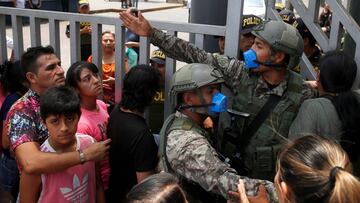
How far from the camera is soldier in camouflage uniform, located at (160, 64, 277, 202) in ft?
6.50

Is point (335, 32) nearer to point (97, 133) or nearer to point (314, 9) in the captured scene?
point (314, 9)

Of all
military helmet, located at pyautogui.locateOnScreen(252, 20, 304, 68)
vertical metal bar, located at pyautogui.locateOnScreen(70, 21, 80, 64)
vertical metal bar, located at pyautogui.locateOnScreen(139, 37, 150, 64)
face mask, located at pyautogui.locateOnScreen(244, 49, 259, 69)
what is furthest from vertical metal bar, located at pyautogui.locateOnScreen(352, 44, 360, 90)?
vertical metal bar, located at pyautogui.locateOnScreen(70, 21, 80, 64)

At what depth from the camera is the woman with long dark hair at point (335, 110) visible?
2.20 m

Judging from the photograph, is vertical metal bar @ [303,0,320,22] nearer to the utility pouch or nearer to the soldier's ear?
the utility pouch

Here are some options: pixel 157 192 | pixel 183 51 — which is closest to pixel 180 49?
pixel 183 51

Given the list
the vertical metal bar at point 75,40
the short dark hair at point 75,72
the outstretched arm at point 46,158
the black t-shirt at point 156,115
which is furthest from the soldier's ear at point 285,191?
the vertical metal bar at point 75,40

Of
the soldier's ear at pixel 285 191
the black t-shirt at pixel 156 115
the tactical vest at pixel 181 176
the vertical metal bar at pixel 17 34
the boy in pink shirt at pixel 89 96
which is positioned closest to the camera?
the soldier's ear at pixel 285 191

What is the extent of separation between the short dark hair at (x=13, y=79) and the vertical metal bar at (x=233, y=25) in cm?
162

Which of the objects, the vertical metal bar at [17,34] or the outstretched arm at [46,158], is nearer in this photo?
the outstretched arm at [46,158]

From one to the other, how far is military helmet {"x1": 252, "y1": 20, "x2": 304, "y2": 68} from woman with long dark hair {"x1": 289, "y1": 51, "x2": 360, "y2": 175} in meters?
0.22

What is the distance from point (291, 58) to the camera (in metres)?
2.53

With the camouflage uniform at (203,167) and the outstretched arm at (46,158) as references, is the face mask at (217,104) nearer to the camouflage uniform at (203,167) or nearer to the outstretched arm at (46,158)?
the camouflage uniform at (203,167)

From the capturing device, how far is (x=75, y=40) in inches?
128

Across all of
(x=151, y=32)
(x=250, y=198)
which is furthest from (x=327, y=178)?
(x=151, y=32)
